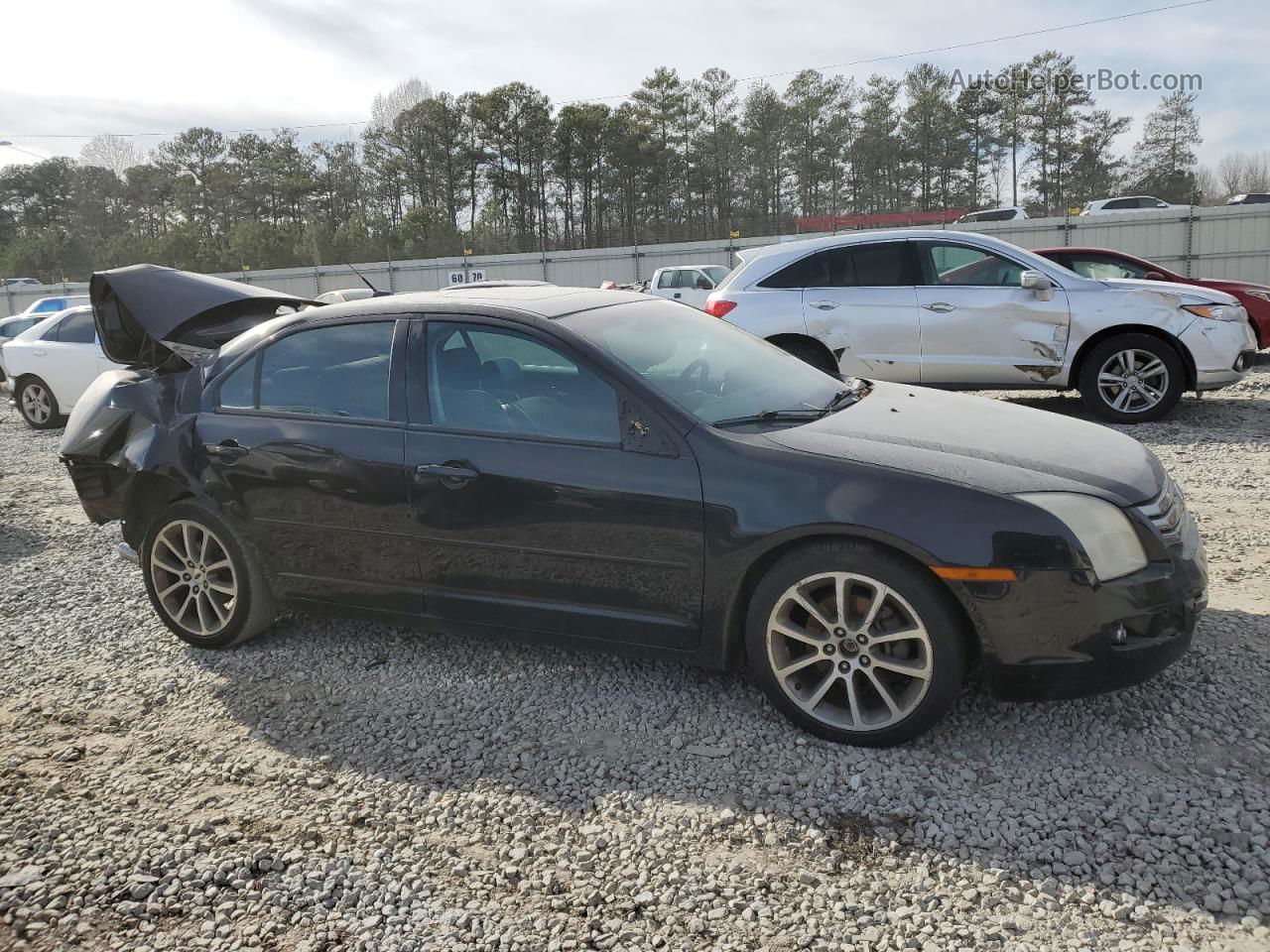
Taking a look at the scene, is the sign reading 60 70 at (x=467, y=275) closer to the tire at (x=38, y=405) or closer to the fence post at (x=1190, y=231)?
the fence post at (x=1190, y=231)

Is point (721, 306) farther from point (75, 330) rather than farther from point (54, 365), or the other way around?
point (54, 365)

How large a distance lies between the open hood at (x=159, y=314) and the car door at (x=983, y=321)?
591 cm

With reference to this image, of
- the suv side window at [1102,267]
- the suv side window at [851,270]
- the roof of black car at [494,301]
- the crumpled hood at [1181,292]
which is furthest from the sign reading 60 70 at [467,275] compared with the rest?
the roof of black car at [494,301]

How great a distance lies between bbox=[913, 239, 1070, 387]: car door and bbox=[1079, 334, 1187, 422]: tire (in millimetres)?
340

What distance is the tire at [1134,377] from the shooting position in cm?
838

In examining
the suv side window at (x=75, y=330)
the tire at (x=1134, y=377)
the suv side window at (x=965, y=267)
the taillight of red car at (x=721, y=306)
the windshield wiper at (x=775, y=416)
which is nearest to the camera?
the windshield wiper at (x=775, y=416)

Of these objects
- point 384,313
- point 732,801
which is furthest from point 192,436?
point 732,801

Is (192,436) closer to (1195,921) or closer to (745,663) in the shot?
(745,663)

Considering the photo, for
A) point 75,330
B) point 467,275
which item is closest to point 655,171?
point 467,275

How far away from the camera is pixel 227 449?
4133 millimetres

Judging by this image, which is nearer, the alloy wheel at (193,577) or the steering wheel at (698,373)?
the steering wheel at (698,373)

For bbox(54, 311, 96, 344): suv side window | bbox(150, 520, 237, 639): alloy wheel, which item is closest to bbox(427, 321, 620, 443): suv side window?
bbox(150, 520, 237, 639): alloy wheel

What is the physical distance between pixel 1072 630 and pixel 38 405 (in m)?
13.5

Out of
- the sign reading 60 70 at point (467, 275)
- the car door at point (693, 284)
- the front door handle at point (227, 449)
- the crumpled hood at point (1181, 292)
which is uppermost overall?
the sign reading 60 70 at point (467, 275)
